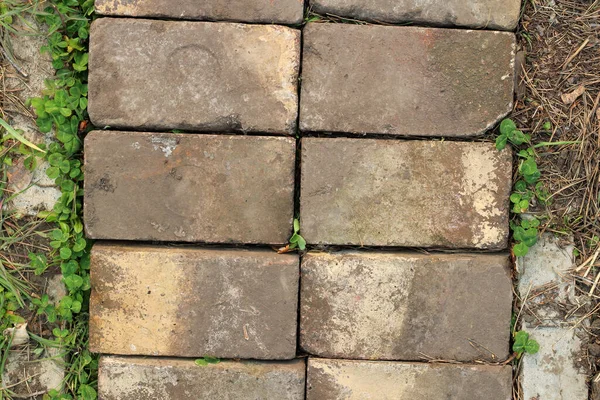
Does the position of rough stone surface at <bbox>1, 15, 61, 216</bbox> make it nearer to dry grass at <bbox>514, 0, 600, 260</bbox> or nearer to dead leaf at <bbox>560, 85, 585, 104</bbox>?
dry grass at <bbox>514, 0, 600, 260</bbox>

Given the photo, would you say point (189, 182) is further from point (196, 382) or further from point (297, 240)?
point (196, 382)

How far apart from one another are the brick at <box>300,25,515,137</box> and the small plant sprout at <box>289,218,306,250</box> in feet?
1.47

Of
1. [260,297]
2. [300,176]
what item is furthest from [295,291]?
[300,176]

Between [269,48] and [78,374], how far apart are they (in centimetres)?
180

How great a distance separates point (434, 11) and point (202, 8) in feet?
3.53

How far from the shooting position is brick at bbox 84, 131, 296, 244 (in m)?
2.70

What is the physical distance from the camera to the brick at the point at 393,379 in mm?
2734

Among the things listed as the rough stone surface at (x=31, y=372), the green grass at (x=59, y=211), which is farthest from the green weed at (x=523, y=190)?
the rough stone surface at (x=31, y=372)

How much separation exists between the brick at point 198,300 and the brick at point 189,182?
0.48ft

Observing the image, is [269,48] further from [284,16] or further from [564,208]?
[564,208]

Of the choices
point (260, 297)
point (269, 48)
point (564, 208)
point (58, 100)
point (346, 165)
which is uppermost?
point (269, 48)

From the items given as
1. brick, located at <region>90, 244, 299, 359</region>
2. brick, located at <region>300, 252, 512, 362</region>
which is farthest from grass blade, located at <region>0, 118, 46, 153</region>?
brick, located at <region>300, 252, 512, 362</region>

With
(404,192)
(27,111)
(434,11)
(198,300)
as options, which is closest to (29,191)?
(27,111)

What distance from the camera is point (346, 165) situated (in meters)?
2.71
